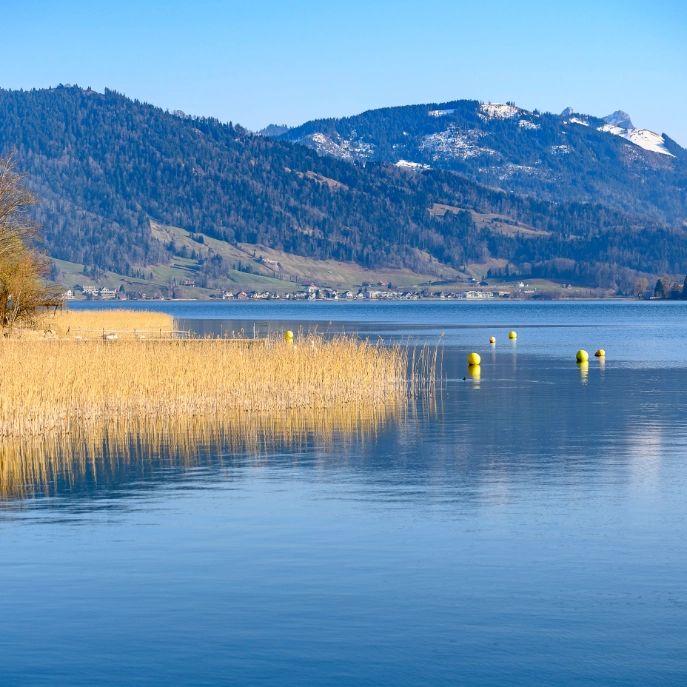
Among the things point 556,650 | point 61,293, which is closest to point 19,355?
point 556,650

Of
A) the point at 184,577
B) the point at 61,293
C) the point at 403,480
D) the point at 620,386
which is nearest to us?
the point at 184,577

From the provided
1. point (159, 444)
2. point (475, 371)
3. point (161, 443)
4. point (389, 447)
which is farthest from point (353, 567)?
point (475, 371)

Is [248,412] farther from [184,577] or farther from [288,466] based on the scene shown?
[184,577]

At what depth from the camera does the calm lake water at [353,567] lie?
43.6 ft

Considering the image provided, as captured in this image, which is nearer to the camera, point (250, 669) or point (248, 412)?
point (250, 669)

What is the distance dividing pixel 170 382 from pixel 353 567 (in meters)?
21.8

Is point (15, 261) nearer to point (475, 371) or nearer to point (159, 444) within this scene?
point (475, 371)

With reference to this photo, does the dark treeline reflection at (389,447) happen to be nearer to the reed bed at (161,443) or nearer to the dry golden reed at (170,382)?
the reed bed at (161,443)

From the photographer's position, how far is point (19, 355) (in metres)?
37.9

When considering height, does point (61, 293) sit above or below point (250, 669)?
above

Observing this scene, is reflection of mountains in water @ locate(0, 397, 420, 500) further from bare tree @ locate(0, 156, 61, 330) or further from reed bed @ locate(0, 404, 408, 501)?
bare tree @ locate(0, 156, 61, 330)

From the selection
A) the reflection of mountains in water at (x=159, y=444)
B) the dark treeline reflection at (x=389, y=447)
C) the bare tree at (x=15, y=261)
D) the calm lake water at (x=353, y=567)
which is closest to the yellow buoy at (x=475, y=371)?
the dark treeline reflection at (x=389, y=447)

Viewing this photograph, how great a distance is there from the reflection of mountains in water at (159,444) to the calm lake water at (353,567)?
0.21 metres

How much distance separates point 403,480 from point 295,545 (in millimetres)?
7190
